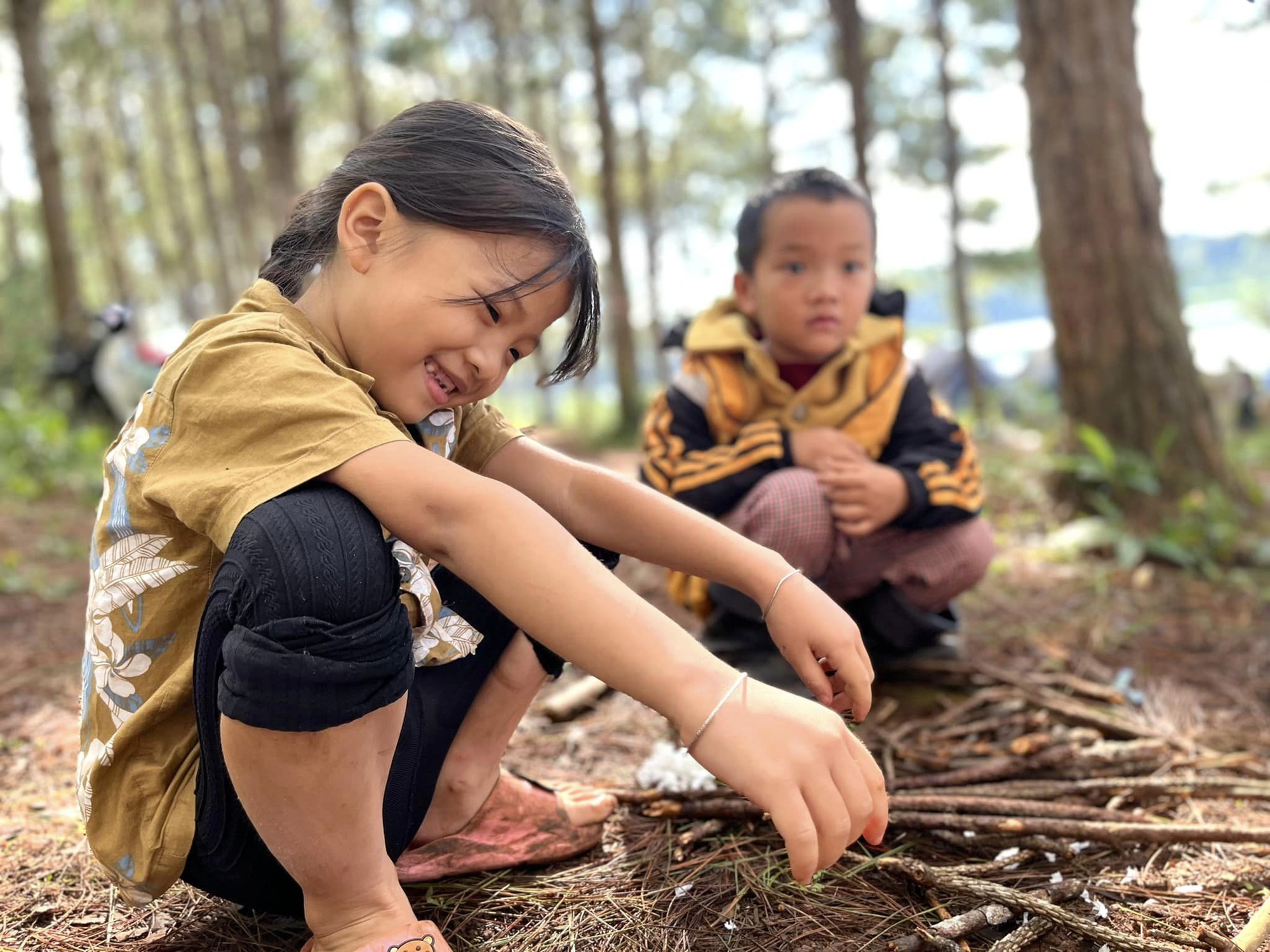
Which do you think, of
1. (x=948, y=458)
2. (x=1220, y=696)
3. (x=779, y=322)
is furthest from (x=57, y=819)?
(x=1220, y=696)

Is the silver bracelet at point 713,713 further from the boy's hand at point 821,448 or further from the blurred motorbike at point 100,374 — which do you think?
the blurred motorbike at point 100,374

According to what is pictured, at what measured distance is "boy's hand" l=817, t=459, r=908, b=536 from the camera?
2.12 m

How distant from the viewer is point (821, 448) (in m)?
2.22

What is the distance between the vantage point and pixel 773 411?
2408 mm

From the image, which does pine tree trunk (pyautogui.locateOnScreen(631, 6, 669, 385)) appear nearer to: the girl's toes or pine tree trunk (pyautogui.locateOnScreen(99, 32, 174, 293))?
pine tree trunk (pyautogui.locateOnScreen(99, 32, 174, 293))

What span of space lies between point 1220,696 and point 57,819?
254cm

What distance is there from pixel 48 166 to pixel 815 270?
303 inches

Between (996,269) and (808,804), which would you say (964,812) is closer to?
(808,804)

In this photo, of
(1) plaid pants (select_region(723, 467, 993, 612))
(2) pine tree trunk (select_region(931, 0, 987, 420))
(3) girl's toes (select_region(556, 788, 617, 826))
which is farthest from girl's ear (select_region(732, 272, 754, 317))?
(2) pine tree trunk (select_region(931, 0, 987, 420))

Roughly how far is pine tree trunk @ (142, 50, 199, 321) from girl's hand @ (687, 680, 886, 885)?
17045 mm

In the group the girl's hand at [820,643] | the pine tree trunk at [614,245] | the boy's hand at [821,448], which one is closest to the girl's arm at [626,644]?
the girl's hand at [820,643]

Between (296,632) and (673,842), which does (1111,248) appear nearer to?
(673,842)

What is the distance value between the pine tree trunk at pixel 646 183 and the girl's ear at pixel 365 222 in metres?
16.4

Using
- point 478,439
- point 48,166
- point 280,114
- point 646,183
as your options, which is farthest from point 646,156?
point 478,439
